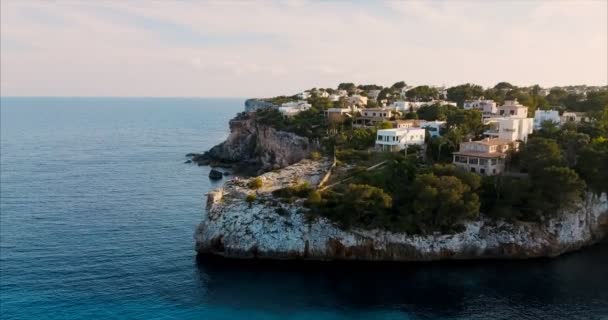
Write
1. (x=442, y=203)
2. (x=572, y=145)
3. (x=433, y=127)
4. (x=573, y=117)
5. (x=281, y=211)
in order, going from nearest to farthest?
(x=442, y=203)
(x=281, y=211)
(x=572, y=145)
(x=433, y=127)
(x=573, y=117)

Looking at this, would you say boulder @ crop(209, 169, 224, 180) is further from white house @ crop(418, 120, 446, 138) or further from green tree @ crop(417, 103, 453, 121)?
green tree @ crop(417, 103, 453, 121)

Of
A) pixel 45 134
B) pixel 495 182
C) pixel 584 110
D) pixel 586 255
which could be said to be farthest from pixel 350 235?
pixel 45 134

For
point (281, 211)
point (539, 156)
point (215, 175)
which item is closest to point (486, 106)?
point (539, 156)

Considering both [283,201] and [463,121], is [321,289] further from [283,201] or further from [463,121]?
[463,121]

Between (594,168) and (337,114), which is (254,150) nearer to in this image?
(337,114)

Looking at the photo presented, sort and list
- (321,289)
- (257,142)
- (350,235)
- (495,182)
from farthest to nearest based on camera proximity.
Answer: (257,142) → (495,182) → (350,235) → (321,289)

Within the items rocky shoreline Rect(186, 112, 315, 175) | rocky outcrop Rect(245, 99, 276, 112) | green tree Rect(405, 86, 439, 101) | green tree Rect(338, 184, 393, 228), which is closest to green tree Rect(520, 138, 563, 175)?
green tree Rect(338, 184, 393, 228)
